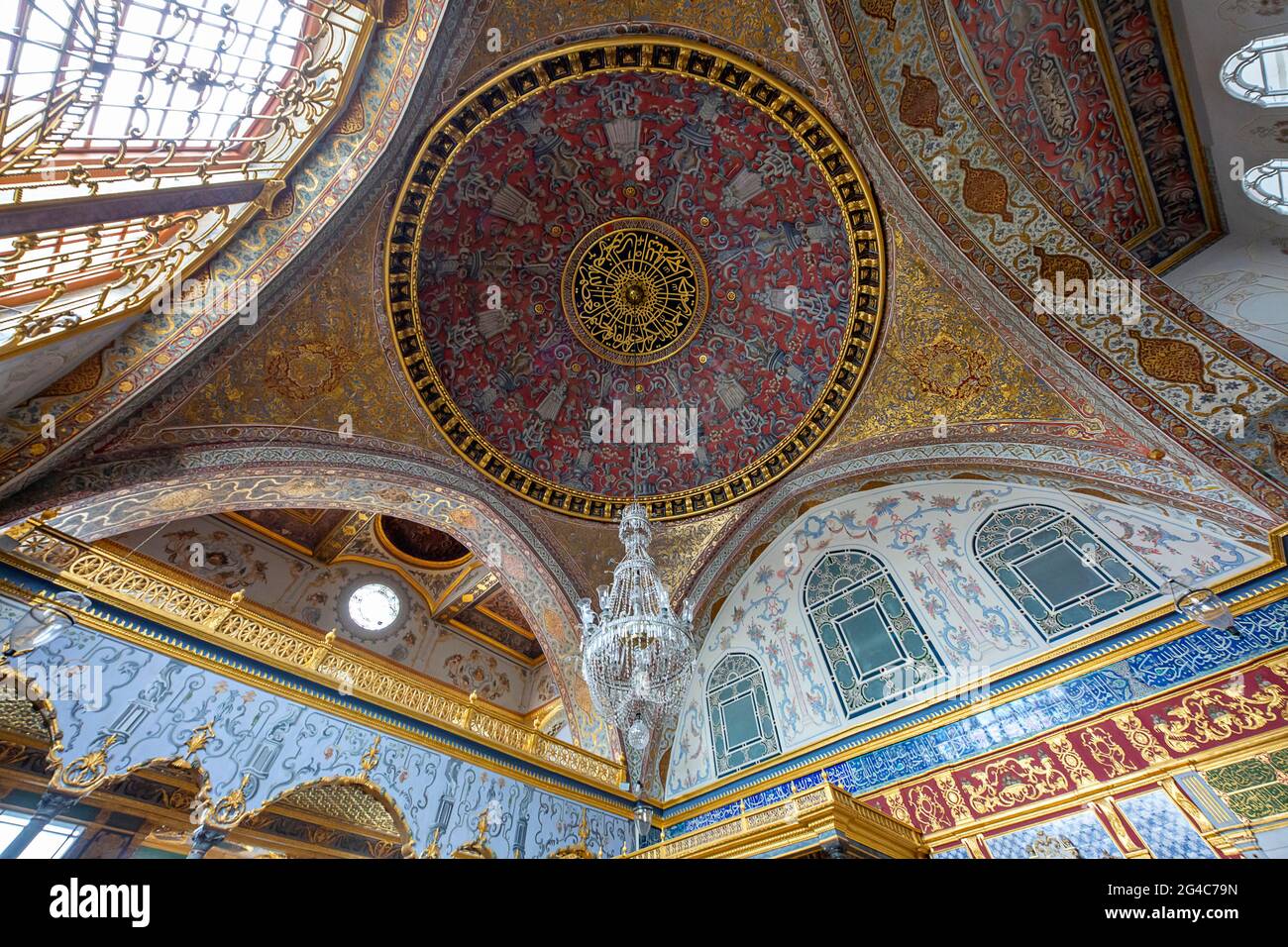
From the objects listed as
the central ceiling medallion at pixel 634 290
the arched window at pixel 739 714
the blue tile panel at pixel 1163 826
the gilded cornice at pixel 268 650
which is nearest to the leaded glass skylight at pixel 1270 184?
the blue tile panel at pixel 1163 826

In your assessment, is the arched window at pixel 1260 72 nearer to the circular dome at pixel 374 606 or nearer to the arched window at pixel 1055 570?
the arched window at pixel 1055 570

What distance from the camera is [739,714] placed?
318 inches

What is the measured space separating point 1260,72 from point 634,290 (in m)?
6.62

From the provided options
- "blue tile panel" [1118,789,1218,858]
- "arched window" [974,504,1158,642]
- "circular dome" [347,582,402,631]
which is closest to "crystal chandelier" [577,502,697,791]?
"arched window" [974,504,1158,642]

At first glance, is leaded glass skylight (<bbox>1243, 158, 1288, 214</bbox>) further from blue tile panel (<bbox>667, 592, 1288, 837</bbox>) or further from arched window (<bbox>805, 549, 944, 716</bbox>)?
arched window (<bbox>805, 549, 944, 716</bbox>)

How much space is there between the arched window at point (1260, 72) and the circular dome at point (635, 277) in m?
3.13

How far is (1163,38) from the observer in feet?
17.2

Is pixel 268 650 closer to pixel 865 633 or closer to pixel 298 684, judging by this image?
pixel 298 684

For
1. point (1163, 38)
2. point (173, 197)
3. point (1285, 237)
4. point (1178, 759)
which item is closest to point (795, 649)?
point (1178, 759)

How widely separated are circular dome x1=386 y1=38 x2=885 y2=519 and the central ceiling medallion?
0.10ft

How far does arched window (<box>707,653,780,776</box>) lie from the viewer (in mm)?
7602

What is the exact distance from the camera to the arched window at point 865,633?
666 cm
